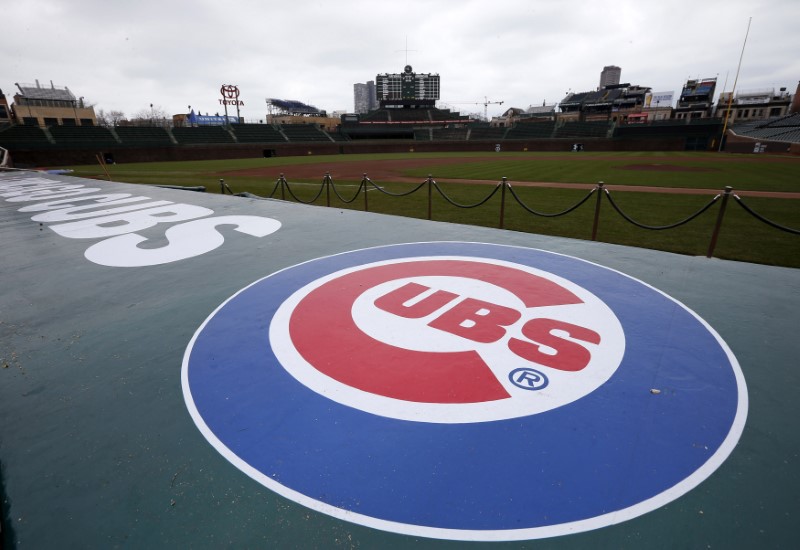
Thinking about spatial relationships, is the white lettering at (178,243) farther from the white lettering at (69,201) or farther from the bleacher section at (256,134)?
the bleacher section at (256,134)

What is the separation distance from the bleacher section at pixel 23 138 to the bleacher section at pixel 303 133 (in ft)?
93.9

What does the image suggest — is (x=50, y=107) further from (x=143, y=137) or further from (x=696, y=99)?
(x=696, y=99)

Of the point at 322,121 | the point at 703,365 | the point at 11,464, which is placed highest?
the point at 322,121

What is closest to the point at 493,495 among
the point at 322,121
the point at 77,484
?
the point at 77,484

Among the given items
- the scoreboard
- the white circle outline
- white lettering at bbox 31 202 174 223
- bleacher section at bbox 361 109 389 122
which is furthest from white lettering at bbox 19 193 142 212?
the scoreboard

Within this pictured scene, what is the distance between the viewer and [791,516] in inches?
74.0

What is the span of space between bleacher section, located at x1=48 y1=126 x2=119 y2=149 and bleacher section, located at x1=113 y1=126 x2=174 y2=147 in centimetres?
114

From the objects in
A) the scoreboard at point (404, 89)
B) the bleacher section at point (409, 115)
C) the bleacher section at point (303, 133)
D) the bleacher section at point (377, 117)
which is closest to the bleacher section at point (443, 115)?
the bleacher section at point (409, 115)

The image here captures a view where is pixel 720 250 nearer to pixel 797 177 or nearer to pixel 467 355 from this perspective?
pixel 467 355

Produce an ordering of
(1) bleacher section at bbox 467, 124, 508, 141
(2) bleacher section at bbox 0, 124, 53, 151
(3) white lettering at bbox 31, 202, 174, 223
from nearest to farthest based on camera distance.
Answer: (3) white lettering at bbox 31, 202, 174, 223, (2) bleacher section at bbox 0, 124, 53, 151, (1) bleacher section at bbox 467, 124, 508, 141

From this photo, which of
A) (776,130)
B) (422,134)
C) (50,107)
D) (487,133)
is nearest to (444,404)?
(487,133)

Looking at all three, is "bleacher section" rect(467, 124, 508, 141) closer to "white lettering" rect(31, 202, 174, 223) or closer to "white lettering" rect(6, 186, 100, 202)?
"white lettering" rect(6, 186, 100, 202)

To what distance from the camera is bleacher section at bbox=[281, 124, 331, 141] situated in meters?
59.1

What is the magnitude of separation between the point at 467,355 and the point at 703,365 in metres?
1.94
